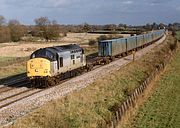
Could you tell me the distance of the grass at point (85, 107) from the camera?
1984 cm

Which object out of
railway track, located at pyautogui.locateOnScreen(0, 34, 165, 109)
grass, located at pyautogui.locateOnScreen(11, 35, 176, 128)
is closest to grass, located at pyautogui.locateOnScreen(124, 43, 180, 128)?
grass, located at pyautogui.locateOnScreen(11, 35, 176, 128)

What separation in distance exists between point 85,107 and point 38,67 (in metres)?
8.73

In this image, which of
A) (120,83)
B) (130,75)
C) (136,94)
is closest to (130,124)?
(136,94)

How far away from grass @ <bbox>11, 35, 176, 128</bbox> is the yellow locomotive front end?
12.0 feet

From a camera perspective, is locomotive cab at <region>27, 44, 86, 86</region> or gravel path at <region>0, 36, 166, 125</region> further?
locomotive cab at <region>27, 44, 86, 86</region>

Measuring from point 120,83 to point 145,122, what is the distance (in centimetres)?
1109

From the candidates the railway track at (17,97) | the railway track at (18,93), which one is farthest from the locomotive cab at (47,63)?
the railway track at (17,97)

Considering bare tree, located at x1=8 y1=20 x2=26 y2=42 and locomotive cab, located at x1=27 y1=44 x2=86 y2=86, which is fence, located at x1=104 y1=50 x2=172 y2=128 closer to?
locomotive cab, located at x1=27 y1=44 x2=86 y2=86

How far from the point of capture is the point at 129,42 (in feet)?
223

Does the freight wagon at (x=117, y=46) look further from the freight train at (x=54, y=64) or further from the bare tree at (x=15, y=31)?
the bare tree at (x=15, y=31)

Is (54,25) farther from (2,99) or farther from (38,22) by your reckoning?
(2,99)

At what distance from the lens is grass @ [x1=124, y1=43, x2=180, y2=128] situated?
78.6 ft

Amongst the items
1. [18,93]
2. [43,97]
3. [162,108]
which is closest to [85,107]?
[43,97]

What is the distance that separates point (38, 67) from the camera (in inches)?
1229
